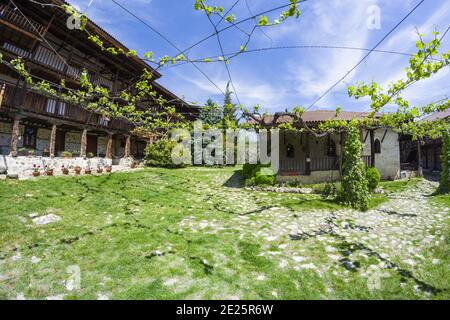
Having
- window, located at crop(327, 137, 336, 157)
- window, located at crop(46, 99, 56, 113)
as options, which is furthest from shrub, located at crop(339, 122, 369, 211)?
window, located at crop(46, 99, 56, 113)

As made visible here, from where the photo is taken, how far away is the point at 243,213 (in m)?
7.58

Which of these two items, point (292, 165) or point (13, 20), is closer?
point (13, 20)

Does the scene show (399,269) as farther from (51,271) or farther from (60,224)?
(60,224)

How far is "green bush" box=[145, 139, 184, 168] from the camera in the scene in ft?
67.8

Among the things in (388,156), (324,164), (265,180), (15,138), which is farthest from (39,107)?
(388,156)

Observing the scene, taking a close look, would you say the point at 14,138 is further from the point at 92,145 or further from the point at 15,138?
the point at 92,145

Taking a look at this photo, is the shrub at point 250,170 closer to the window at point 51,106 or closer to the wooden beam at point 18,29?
the window at point 51,106

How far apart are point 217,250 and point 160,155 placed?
17095mm

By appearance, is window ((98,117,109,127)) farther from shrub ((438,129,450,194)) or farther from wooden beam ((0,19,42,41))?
shrub ((438,129,450,194))

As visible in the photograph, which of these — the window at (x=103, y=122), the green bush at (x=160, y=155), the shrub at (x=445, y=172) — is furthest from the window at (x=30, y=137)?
the shrub at (x=445, y=172)

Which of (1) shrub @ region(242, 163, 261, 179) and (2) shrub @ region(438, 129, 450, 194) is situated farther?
(1) shrub @ region(242, 163, 261, 179)

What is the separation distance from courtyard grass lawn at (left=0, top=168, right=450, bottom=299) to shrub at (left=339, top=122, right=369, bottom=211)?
589 mm

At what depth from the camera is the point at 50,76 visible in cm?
1562
